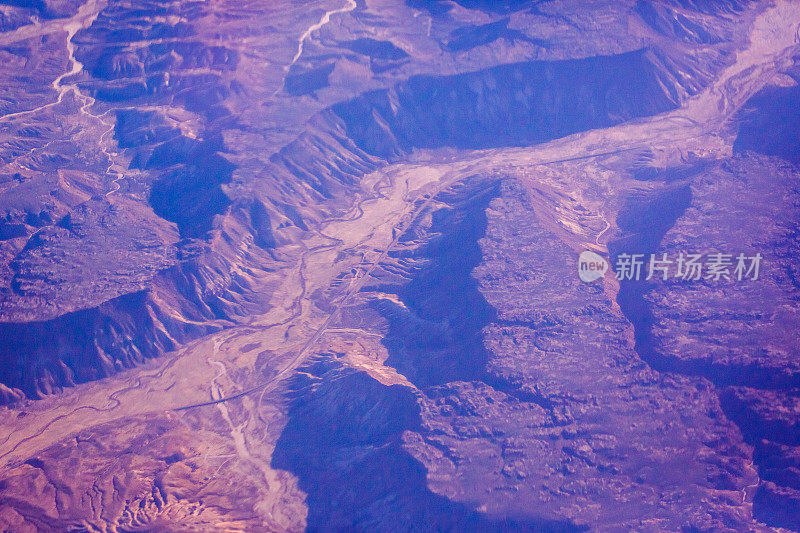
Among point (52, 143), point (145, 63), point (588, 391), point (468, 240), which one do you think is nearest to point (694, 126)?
point (468, 240)

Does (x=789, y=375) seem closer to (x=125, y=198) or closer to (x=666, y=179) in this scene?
(x=666, y=179)

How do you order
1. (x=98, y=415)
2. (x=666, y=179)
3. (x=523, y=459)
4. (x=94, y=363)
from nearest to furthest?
1. (x=523, y=459)
2. (x=98, y=415)
3. (x=94, y=363)
4. (x=666, y=179)

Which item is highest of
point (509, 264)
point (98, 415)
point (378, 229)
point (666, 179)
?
point (666, 179)

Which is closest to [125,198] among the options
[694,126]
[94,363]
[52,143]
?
[52,143]

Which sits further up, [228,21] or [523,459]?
[228,21]

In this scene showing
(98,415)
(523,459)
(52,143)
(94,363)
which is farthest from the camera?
(52,143)

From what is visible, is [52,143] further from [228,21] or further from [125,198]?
[228,21]

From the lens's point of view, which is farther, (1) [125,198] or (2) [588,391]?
(1) [125,198]
